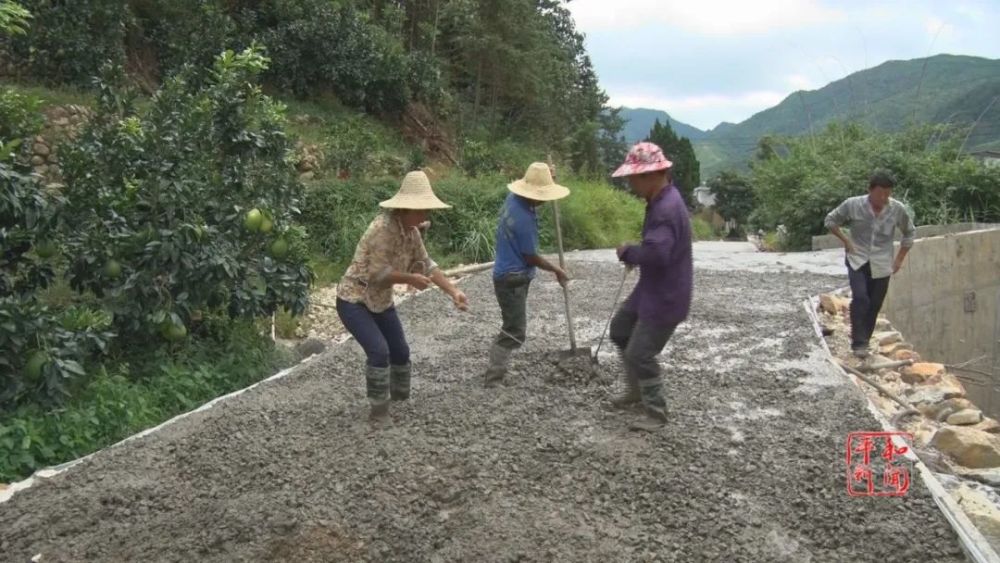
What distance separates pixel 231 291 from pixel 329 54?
11543 millimetres

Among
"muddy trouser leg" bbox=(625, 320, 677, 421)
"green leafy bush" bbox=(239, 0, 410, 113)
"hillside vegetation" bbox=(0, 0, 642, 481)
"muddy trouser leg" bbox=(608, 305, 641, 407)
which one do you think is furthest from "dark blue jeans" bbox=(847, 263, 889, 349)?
"green leafy bush" bbox=(239, 0, 410, 113)

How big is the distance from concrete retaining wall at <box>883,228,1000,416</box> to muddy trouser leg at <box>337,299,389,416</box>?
7.30 meters

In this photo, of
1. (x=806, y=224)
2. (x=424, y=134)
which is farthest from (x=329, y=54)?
(x=806, y=224)

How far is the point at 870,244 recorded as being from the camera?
6234 millimetres

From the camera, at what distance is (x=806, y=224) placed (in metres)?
14.9

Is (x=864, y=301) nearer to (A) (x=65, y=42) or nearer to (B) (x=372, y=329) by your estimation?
(B) (x=372, y=329)

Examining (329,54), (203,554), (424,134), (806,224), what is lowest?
(203,554)

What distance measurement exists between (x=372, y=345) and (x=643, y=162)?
1780 millimetres

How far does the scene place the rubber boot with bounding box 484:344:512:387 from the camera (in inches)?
208

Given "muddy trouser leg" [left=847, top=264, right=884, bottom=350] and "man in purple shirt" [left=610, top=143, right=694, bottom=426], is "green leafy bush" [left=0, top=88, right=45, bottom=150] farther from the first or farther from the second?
"muddy trouser leg" [left=847, top=264, right=884, bottom=350]

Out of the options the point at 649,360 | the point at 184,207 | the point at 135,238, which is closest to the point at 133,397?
the point at 135,238

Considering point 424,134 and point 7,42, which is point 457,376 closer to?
point 7,42

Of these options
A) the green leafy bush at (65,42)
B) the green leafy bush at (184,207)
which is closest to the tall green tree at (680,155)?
the green leafy bush at (65,42)

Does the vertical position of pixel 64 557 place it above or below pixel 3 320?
below
